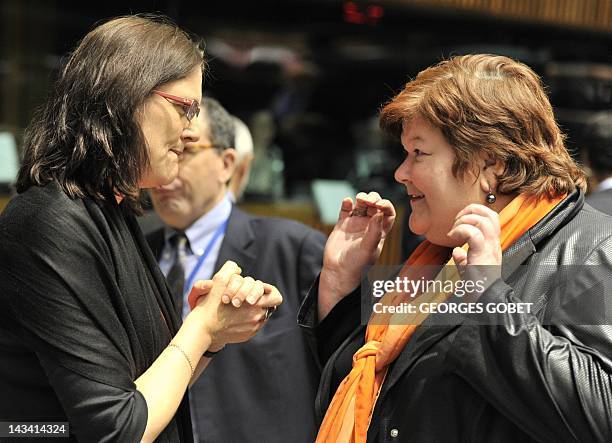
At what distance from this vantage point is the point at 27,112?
27.3 feet

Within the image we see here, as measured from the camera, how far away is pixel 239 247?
334cm

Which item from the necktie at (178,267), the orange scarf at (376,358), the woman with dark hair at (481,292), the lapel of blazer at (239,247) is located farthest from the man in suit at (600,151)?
the orange scarf at (376,358)

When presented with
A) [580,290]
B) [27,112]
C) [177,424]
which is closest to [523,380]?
[580,290]

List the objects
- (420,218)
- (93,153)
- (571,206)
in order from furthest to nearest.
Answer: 1. (420,218)
2. (571,206)
3. (93,153)

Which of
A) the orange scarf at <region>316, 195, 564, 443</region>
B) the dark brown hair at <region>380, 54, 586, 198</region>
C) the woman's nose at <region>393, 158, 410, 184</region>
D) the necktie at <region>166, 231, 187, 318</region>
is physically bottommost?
the necktie at <region>166, 231, 187, 318</region>

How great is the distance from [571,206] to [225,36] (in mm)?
7648

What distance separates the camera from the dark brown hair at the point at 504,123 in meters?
2.15

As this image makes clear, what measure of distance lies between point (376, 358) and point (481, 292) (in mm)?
387

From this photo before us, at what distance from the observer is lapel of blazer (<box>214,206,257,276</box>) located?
3316 mm

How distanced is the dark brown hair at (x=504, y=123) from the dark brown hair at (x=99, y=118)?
0.69m

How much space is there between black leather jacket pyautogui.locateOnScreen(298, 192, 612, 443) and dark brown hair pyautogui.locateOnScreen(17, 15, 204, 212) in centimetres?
82

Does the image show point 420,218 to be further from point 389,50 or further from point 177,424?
point 389,50

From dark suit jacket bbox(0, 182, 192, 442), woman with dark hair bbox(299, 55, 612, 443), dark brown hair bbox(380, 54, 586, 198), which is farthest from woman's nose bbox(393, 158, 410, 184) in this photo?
dark suit jacket bbox(0, 182, 192, 442)

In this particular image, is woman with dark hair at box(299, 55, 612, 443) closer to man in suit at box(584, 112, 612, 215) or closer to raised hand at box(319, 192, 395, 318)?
raised hand at box(319, 192, 395, 318)
